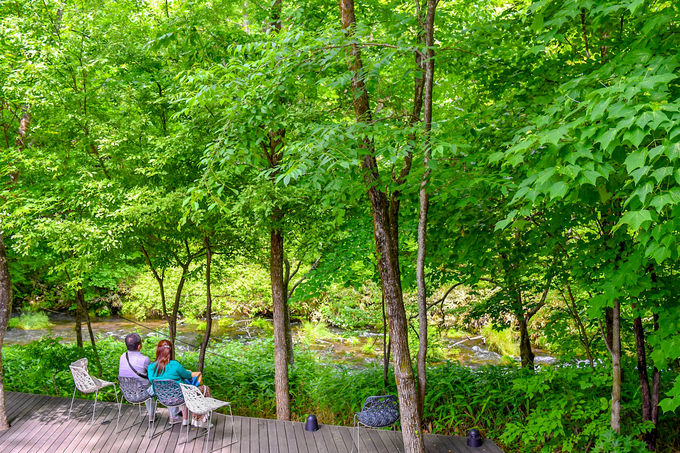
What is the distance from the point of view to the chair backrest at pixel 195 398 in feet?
16.9

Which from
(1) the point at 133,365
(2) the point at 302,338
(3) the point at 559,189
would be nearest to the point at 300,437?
(1) the point at 133,365

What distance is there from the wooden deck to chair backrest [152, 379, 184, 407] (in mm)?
513

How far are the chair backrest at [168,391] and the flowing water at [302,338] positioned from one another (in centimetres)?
597

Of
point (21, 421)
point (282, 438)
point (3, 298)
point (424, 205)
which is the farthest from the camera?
point (21, 421)

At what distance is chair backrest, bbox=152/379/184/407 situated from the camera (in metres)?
5.30

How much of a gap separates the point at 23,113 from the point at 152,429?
523 centimetres

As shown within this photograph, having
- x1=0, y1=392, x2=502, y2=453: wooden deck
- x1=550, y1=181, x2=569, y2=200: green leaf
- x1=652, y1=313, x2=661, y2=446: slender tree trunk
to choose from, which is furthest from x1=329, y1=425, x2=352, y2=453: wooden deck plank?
x1=550, y1=181, x2=569, y2=200: green leaf

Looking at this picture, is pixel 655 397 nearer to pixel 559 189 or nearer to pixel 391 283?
pixel 391 283

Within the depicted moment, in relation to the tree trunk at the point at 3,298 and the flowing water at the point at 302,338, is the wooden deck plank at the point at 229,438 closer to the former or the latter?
the tree trunk at the point at 3,298

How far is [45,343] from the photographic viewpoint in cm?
1027

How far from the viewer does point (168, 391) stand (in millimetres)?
5359

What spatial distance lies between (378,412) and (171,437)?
8.46ft

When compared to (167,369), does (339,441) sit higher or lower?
lower

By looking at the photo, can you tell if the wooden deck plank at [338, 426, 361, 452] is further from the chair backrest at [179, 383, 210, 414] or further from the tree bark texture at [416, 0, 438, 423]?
the chair backrest at [179, 383, 210, 414]
